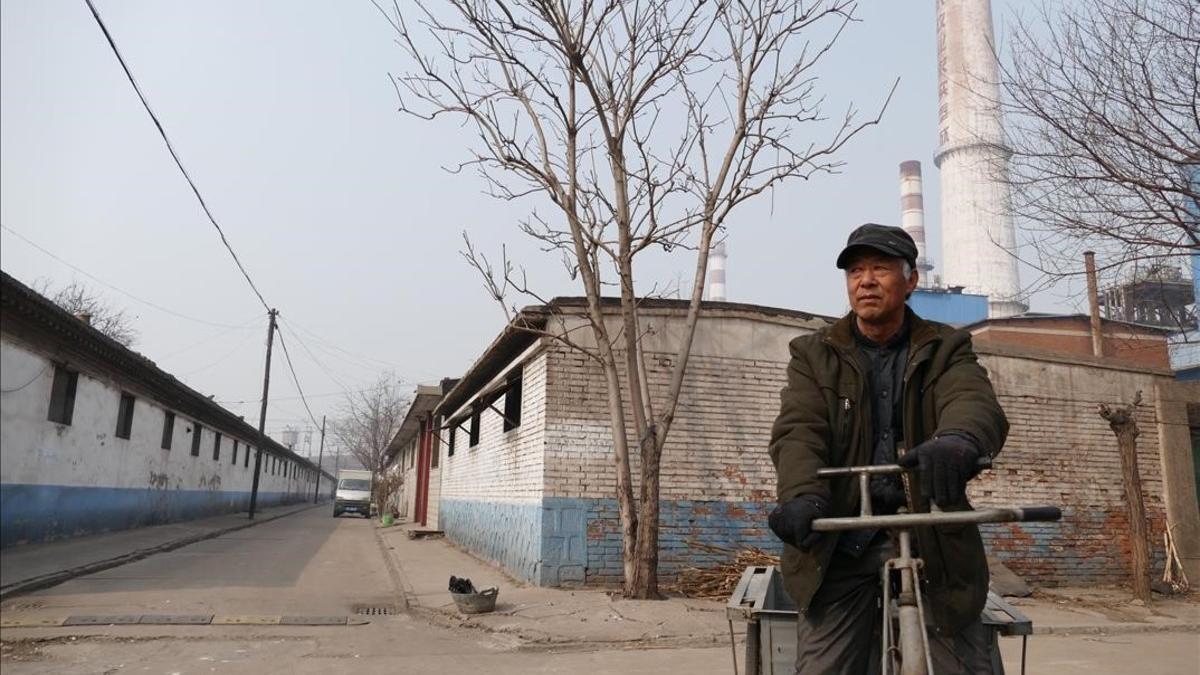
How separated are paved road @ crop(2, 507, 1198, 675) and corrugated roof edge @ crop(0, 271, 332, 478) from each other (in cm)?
266

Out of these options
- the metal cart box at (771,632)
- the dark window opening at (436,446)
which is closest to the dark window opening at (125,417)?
the dark window opening at (436,446)

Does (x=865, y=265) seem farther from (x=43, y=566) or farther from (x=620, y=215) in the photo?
(x=43, y=566)

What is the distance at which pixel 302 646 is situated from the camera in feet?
22.5

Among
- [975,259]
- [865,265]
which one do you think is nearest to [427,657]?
[865,265]

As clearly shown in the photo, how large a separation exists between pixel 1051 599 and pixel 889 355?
9.97m

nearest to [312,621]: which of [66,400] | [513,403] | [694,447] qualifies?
[694,447]

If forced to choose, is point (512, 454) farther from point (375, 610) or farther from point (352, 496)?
point (352, 496)

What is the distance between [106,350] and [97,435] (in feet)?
7.87

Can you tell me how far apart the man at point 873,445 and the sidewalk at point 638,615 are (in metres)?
4.85

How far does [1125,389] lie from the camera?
493 inches

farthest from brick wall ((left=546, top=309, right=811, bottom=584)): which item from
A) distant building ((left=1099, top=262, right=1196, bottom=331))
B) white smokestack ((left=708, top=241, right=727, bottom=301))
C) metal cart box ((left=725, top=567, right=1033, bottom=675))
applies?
white smokestack ((left=708, top=241, right=727, bottom=301))

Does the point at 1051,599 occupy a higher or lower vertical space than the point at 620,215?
lower

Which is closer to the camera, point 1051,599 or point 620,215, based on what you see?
point 620,215

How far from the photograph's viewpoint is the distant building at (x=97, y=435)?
8.86 feet
